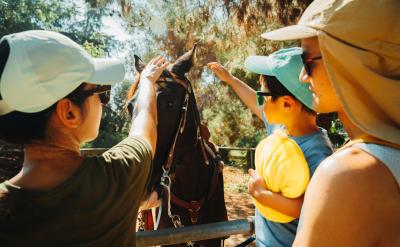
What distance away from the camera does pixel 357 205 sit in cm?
91

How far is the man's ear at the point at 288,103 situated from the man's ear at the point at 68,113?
3.79ft

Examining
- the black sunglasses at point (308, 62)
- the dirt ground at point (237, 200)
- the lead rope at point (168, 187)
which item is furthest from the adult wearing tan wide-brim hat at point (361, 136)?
the dirt ground at point (237, 200)

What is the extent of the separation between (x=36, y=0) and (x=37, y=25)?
1.27m

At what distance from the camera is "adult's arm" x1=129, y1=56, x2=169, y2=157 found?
1658mm

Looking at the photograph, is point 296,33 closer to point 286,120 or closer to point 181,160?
point 286,120

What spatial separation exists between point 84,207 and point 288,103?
126cm

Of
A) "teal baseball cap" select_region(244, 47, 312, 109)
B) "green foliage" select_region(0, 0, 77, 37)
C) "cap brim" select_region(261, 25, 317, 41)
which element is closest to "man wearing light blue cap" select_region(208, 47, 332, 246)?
"teal baseball cap" select_region(244, 47, 312, 109)

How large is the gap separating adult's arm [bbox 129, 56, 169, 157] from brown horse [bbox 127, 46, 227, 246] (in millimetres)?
751

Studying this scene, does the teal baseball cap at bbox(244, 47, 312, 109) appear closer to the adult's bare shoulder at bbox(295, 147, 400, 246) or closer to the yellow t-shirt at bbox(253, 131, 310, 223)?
the yellow t-shirt at bbox(253, 131, 310, 223)

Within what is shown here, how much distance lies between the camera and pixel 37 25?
17047mm

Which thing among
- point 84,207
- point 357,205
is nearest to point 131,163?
point 84,207

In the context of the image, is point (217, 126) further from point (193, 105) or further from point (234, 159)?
point (193, 105)

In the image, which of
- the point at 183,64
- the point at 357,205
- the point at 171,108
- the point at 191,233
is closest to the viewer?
the point at 357,205

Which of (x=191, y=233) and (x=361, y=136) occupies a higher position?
A: (x=361, y=136)
